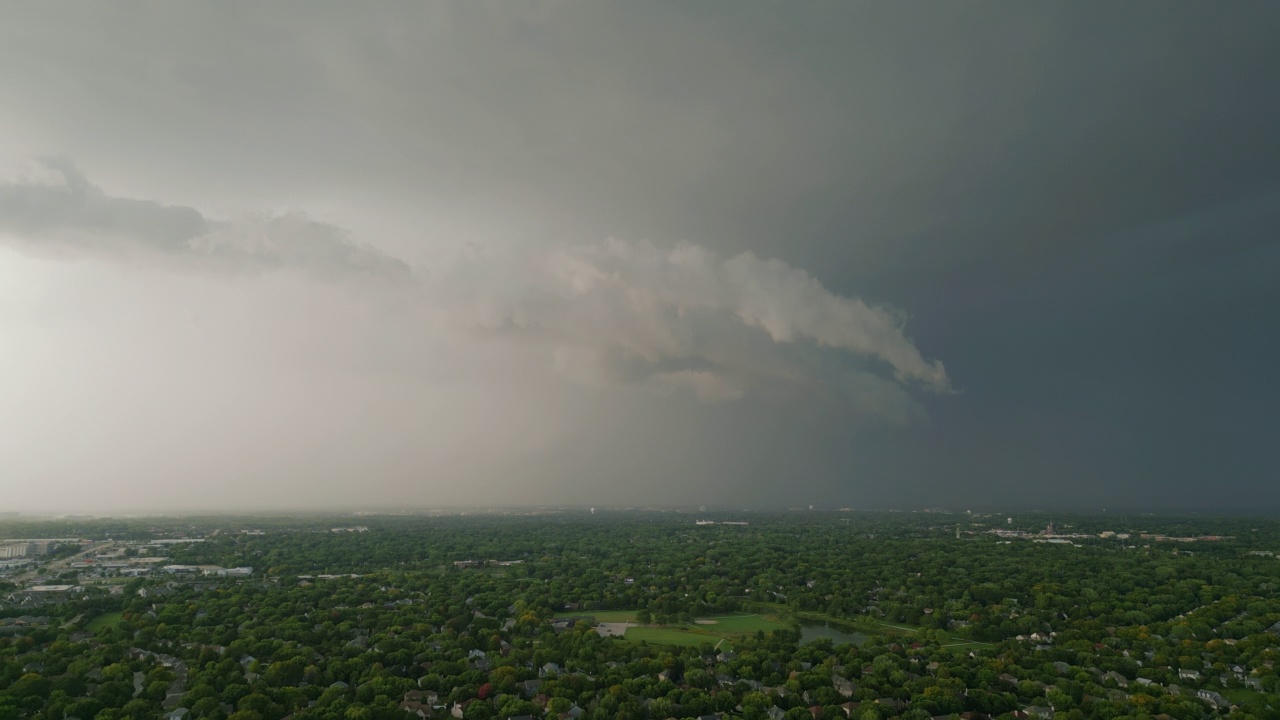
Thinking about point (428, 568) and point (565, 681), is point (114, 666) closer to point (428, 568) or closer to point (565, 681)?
point (565, 681)

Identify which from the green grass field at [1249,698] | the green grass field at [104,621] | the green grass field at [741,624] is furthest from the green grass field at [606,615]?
the green grass field at [1249,698]

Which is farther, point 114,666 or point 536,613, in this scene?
point 536,613

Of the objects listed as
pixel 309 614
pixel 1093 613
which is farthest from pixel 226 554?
pixel 1093 613

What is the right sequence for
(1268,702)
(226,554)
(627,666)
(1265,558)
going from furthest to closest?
(226,554)
(1265,558)
(627,666)
(1268,702)

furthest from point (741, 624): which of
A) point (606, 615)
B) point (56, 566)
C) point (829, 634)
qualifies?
point (56, 566)

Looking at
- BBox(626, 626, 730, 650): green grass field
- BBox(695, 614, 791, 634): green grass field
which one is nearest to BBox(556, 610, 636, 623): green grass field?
BBox(626, 626, 730, 650): green grass field

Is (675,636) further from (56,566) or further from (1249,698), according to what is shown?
(56,566)
